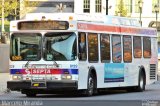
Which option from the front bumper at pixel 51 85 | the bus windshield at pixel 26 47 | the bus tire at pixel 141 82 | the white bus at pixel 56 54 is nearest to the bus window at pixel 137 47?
the bus tire at pixel 141 82

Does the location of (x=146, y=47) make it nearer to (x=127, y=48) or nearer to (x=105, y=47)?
(x=127, y=48)

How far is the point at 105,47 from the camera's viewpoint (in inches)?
946

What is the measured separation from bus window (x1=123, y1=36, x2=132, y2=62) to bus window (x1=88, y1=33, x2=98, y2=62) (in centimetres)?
273

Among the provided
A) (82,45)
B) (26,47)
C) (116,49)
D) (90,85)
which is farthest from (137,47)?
(26,47)

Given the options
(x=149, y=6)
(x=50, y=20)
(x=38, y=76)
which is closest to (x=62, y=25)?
(x=50, y=20)

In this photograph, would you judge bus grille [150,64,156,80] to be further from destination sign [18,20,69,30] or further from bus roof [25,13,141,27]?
destination sign [18,20,69,30]

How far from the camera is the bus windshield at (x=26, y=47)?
71.7 ft

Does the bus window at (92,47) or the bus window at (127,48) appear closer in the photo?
the bus window at (92,47)

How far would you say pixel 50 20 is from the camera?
22109 mm

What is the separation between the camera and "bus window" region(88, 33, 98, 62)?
22734 millimetres

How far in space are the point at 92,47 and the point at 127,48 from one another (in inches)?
134

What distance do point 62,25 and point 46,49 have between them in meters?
0.97

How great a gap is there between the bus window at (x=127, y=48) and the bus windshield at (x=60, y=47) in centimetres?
447

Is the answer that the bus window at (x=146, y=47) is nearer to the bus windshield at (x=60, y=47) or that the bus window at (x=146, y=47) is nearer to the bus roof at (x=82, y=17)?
the bus roof at (x=82, y=17)
